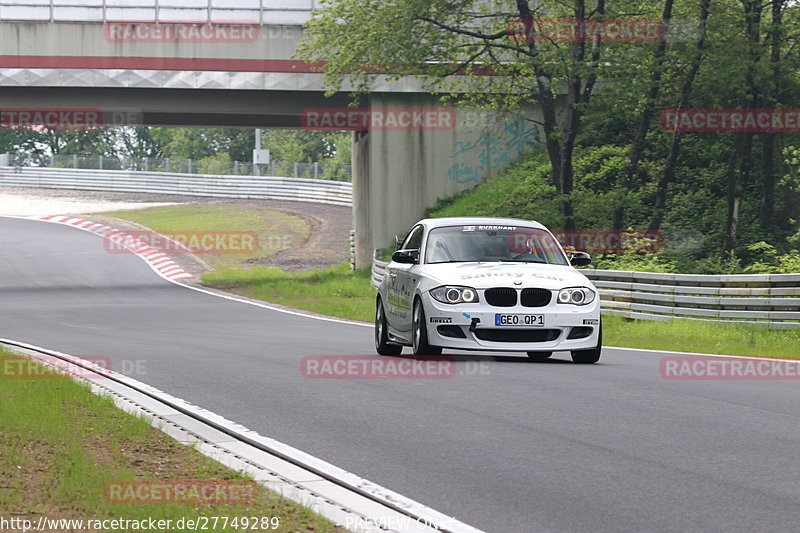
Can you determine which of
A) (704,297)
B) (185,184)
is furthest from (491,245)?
(185,184)

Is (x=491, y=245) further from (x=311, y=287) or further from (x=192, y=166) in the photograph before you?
(x=192, y=166)

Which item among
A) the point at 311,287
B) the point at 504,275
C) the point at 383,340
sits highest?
the point at 504,275

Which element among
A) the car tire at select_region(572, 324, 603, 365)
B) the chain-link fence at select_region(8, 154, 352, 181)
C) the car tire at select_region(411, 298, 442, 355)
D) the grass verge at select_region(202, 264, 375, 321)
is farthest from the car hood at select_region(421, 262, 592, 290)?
the chain-link fence at select_region(8, 154, 352, 181)

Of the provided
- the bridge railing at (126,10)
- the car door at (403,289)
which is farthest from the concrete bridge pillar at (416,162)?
the car door at (403,289)

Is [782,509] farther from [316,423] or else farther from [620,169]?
[620,169]

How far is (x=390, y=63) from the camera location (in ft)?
111

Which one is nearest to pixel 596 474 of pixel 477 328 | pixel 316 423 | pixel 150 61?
pixel 316 423

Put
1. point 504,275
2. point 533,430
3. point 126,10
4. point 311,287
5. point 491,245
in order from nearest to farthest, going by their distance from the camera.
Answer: point 533,430 < point 504,275 < point 491,245 < point 311,287 < point 126,10

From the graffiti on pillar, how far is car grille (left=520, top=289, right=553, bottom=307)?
2855cm

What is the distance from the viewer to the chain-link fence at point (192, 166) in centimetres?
7750

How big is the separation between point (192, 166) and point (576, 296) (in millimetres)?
68124

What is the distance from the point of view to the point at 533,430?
8.88 metres

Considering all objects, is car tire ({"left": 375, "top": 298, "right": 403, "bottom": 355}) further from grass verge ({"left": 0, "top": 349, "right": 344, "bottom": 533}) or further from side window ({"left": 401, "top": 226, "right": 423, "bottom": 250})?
grass verge ({"left": 0, "top": 349, "right": 344, "bottom": 533})

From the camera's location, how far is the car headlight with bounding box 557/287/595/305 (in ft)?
43.4
